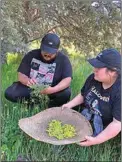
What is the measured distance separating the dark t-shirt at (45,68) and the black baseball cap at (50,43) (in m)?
0.04

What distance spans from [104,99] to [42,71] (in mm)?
277

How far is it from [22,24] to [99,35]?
0.29 metres

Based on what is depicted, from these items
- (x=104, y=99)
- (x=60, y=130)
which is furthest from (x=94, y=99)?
(x=60, y=130)

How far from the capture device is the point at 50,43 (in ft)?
4.50

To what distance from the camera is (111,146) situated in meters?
1.24

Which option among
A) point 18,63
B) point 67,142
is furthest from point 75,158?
point 18,63

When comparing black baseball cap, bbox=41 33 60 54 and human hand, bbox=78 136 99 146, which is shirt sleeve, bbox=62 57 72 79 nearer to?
black baseball cap, bbox=41 33 60 54

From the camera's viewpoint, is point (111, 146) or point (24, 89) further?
point (24, 89)

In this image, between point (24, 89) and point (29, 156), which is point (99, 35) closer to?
point (24, 89)

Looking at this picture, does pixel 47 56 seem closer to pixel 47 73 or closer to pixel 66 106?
pixel 47 73

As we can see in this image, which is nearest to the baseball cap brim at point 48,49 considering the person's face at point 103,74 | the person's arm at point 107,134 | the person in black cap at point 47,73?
the person in black cap at point 47,73

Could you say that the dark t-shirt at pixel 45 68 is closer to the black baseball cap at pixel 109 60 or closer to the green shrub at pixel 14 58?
the green shrub at pixel 14 58

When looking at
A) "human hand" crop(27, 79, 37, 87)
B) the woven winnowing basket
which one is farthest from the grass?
"human hand" crop(27, 79, 37, 87)

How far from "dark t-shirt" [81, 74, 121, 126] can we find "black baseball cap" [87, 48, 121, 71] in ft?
0.17
